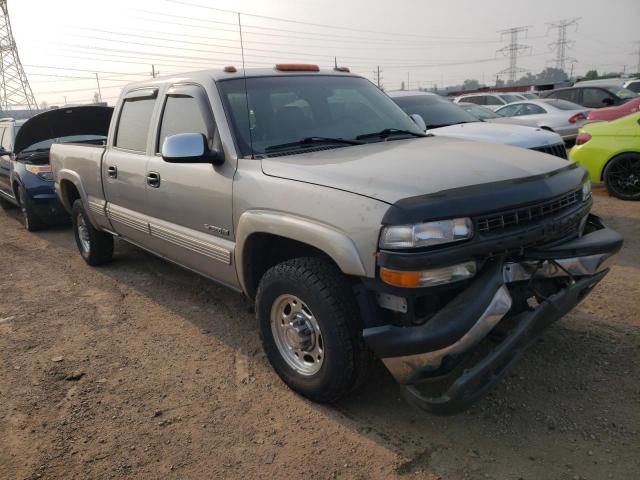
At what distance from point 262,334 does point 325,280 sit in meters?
0.75

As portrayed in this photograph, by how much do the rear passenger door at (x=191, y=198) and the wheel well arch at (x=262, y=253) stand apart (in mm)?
148

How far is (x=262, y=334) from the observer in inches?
129

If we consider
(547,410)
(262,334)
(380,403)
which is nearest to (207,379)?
(262,334)

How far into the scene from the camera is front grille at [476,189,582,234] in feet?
8.05

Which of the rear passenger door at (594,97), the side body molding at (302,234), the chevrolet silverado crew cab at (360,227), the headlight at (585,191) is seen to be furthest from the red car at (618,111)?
the side body molding at (302,234)

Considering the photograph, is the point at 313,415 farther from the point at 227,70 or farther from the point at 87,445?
the point at 227,70

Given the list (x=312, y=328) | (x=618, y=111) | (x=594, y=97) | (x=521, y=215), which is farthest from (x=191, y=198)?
(x=594, y=97)

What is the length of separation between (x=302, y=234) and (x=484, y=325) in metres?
1.01

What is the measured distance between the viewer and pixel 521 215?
258 cm

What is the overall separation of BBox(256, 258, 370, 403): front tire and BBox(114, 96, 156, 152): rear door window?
2.02 metres

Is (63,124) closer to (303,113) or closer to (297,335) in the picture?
(303,113)

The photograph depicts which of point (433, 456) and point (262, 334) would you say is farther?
point (262, 334)

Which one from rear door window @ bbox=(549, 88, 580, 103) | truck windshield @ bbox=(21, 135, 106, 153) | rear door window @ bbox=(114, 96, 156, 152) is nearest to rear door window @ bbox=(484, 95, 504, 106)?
rear door window @ bbox=(549, 88, 580, 103)

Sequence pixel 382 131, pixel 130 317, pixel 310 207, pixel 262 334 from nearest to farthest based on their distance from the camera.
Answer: pixel 310 207 → pixel 262 334 → pixel 382 131 → pixel 130 317
